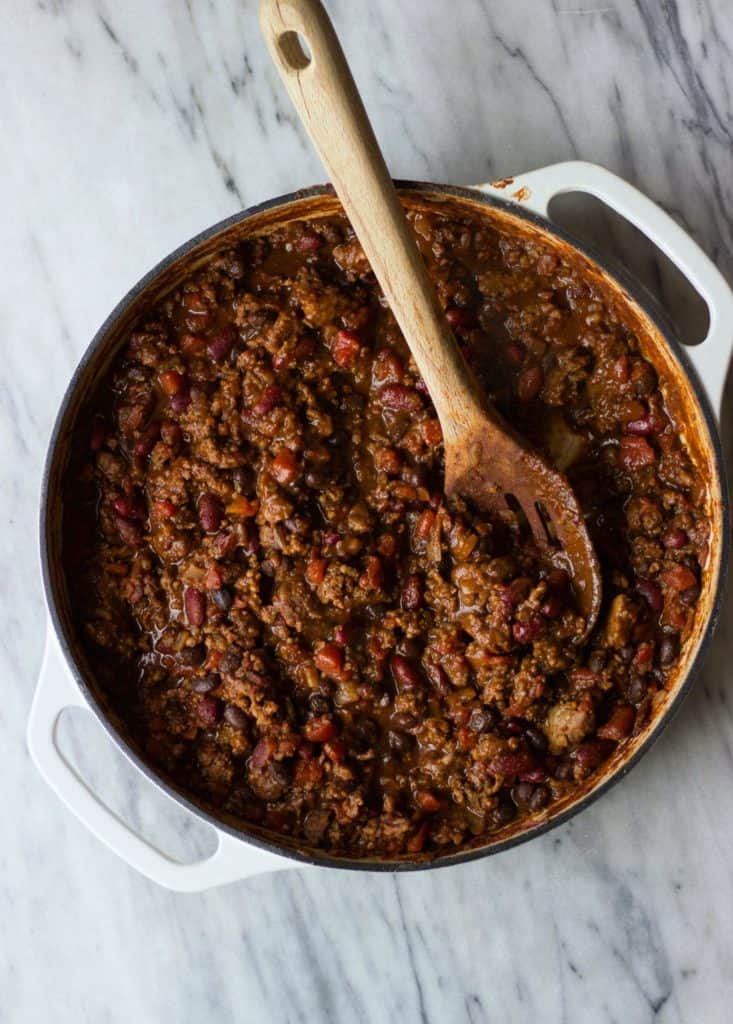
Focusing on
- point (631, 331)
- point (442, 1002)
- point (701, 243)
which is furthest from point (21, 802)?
point (701, 243)

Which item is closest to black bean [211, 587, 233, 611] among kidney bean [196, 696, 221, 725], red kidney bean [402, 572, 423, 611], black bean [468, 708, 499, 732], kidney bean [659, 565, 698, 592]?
kidney bean [196, 696, 221, 725]

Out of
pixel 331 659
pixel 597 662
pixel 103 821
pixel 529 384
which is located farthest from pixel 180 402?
pixel 597 662

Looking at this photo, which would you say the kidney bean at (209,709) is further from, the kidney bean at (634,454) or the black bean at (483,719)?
the kidney bean at (634,454)

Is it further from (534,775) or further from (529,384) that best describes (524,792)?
(529,384)

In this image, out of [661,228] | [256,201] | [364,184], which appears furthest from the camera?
[256,201]

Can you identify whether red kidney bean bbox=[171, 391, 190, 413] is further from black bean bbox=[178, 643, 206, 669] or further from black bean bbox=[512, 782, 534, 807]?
black bean bbox=[512, 782, 534, 807]

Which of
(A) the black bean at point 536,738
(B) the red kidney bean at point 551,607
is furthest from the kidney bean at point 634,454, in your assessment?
(A) the black bean at point 536,738
